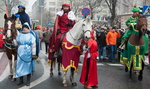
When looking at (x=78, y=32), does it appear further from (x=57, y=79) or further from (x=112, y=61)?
(x=112, y=61)

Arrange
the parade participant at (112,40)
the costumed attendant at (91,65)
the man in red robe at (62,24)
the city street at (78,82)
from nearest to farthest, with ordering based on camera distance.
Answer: the costumed attendant at (91,65)
the city street at (78,82)
the man in red robe at (62,24)
the parade participant at (112,40)

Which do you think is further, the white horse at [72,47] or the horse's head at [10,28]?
the horse's head at [10,28]

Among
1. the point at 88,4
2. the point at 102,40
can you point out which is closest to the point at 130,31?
the point at 102,40

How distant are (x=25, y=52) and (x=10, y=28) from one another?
3.71 ft

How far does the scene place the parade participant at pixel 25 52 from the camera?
721 centimetres

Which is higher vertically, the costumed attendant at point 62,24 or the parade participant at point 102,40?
the costumed attendant at point 62,24

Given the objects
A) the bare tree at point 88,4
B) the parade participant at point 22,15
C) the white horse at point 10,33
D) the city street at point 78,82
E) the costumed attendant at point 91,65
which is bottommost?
the city street at point 78,82

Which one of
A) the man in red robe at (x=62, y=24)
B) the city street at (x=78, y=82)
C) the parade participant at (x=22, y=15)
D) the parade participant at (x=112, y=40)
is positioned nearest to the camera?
the city street at (x=78, y=82)

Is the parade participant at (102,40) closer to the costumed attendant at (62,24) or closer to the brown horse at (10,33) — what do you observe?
the costumed attendant at (62,24)

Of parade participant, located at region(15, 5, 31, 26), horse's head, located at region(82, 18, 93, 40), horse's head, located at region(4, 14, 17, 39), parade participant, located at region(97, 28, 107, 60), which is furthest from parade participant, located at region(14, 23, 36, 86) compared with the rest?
parade participant, located at region(97, 28, 107, 60)

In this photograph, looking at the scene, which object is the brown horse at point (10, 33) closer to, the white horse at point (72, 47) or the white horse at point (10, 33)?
the white horse at point (10, 33)

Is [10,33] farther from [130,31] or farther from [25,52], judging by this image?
[130,31]

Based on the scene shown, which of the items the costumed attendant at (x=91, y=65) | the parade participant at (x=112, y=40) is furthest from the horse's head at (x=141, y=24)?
the parade participant at (x=112, y=40)

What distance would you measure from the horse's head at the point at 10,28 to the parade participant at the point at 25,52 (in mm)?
500
